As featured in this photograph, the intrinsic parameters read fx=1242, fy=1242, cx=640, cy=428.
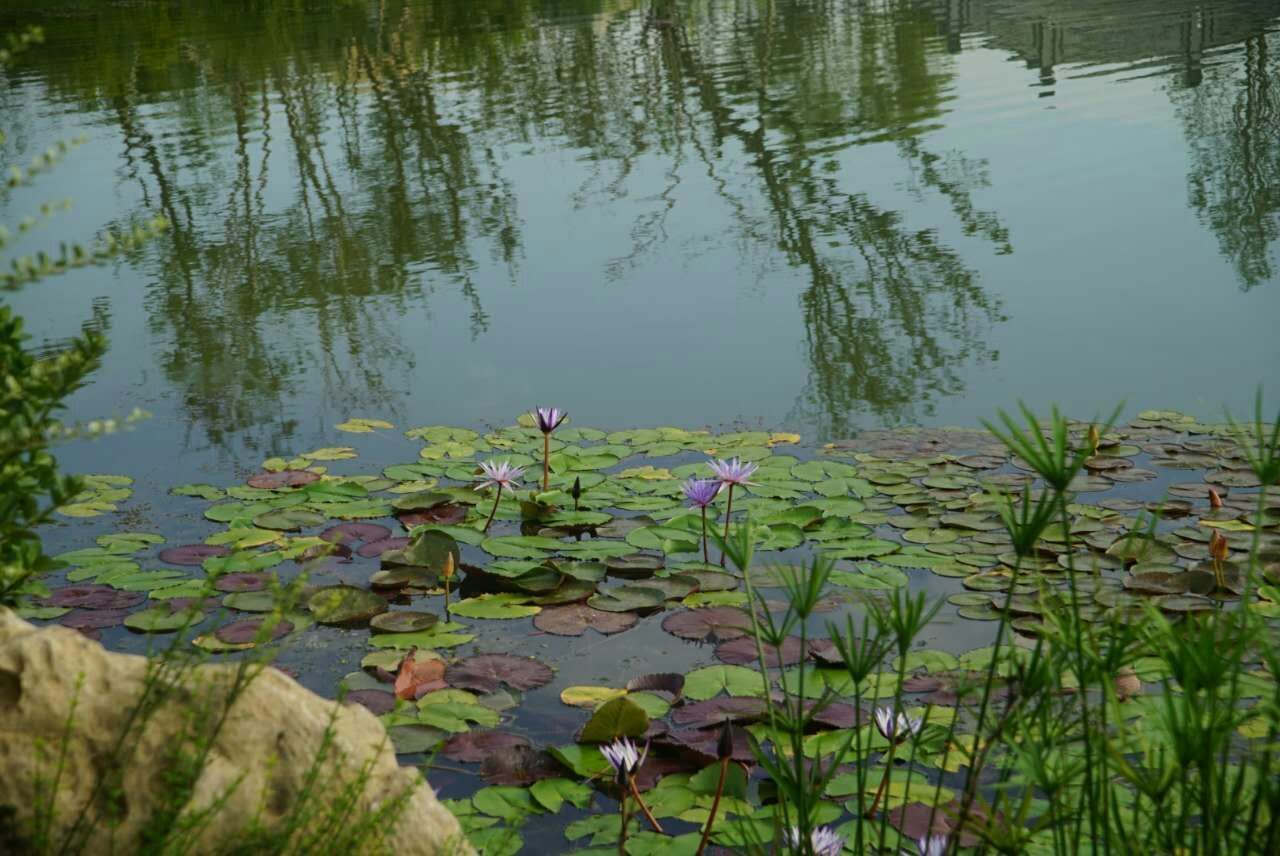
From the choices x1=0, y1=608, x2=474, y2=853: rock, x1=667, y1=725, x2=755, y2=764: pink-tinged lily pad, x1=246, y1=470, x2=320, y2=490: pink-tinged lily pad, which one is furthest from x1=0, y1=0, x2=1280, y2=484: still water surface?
x1=0, y1=608, x2=474, y2=853: rock

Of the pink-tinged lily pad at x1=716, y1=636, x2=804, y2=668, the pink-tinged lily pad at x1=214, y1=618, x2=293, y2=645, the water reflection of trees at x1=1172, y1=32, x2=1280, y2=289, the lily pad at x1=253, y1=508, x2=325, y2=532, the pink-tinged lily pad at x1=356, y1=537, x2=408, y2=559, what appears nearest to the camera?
the pink-tinged lily pad at x1=716, y1=636, x2=804, y2=668

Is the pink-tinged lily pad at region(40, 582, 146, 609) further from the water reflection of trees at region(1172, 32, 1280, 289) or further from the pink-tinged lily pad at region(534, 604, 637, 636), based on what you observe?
the water reflection of trees at region(1172, 32, 1280, 289)

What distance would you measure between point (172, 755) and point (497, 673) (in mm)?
1358

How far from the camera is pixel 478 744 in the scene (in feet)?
8.17

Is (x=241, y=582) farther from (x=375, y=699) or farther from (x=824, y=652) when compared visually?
(x=824, y=652)

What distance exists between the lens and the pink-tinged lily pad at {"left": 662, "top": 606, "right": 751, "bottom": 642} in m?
2.95

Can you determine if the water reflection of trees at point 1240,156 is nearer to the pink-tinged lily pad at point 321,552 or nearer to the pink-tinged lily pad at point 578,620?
the pink-tinged lily pad at point 578,620

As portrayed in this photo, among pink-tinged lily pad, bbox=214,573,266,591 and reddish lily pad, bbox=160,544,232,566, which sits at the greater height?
reddish lily pad, bbox=160,544,232,566

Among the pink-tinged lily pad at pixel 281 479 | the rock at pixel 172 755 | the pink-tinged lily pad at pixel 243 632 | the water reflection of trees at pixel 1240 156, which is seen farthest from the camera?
the water reflection of trees at pixel 1240 156

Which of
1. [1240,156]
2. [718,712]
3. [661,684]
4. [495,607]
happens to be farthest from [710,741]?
[1240,156]

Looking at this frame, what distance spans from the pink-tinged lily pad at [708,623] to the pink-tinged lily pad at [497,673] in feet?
1.14

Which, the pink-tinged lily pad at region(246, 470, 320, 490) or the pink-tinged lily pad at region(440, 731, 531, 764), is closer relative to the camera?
the pink-tinged lily pad at region(440, 731, 531, 764)

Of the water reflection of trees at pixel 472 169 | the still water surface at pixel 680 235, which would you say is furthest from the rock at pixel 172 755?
the water reflection of trees at pixel 472 169

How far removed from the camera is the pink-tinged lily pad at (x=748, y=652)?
9.20 feet
